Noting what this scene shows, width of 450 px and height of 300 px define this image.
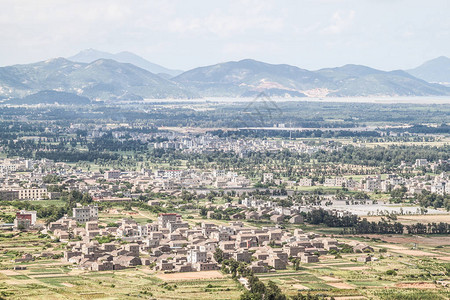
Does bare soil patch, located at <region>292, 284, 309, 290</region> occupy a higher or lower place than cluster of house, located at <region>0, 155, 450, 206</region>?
lower

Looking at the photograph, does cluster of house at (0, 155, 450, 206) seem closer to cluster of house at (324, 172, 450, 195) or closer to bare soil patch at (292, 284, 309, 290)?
cluster of house at (324, 172, 450, 195)

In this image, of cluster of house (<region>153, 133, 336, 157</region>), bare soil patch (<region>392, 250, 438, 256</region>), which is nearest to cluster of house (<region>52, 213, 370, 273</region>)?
bare soil patch (<region>392, 250, 438, 256</region>)

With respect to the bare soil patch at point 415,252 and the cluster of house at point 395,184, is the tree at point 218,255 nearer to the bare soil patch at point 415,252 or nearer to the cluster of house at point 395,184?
the bare soil patch at point 415,252

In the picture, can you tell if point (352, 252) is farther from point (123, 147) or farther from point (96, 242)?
point (123, 147)

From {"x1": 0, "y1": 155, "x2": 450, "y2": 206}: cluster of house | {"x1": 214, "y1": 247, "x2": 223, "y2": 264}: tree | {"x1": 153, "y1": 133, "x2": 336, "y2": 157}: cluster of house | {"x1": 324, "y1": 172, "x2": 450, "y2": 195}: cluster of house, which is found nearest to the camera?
{"x1": 214, "y1": 247, "x2": 223, "y2": 264}: tree

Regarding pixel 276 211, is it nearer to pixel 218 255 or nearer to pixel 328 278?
pixel 218 255

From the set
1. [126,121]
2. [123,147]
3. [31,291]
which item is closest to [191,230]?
[31,291]
